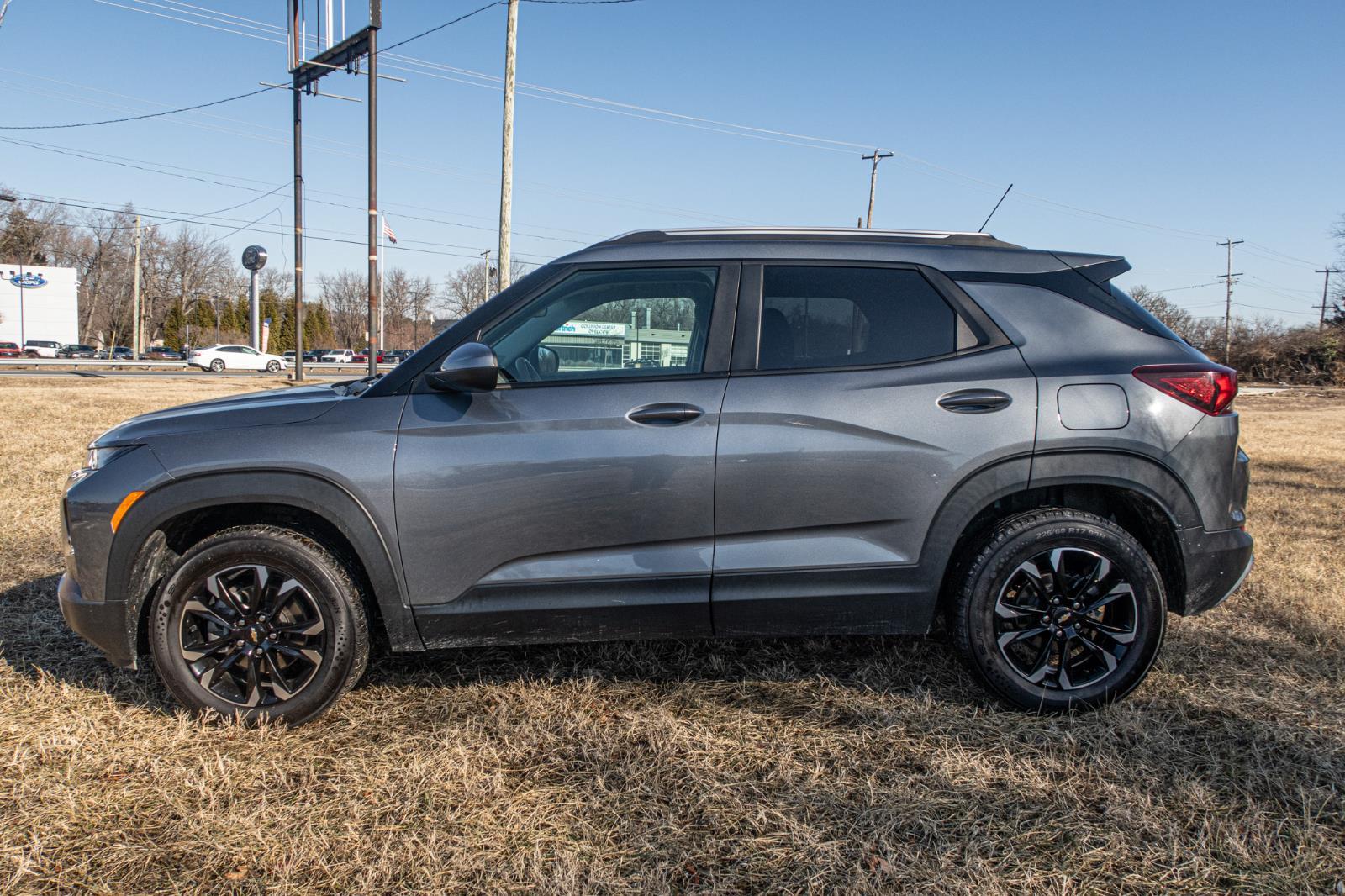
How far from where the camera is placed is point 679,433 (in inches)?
124

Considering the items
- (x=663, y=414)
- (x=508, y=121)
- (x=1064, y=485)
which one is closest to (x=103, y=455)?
(x=663, y=414)

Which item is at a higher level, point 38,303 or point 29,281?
point 29,281

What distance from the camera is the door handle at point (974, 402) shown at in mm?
3238

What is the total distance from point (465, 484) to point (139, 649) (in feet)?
5.30

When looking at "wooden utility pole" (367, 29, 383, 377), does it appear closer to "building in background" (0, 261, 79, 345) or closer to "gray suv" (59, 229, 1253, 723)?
"gray suv" (59, 229, 1253, 723)

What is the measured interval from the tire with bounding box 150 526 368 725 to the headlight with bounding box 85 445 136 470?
45 cm

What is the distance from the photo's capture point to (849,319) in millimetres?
3377

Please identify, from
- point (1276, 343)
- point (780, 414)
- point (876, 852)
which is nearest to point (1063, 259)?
point (780, 414)

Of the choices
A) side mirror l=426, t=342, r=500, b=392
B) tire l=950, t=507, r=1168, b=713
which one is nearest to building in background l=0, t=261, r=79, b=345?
side mirror l=426, t=342, r=500, b=392

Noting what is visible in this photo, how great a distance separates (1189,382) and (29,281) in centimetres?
8330

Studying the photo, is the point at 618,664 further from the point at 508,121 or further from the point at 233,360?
the point at 233,360

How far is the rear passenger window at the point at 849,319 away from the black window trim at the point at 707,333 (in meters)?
0.13

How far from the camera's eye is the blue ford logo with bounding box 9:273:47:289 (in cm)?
6750

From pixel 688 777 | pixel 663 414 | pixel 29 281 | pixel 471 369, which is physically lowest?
pixel 688 777
